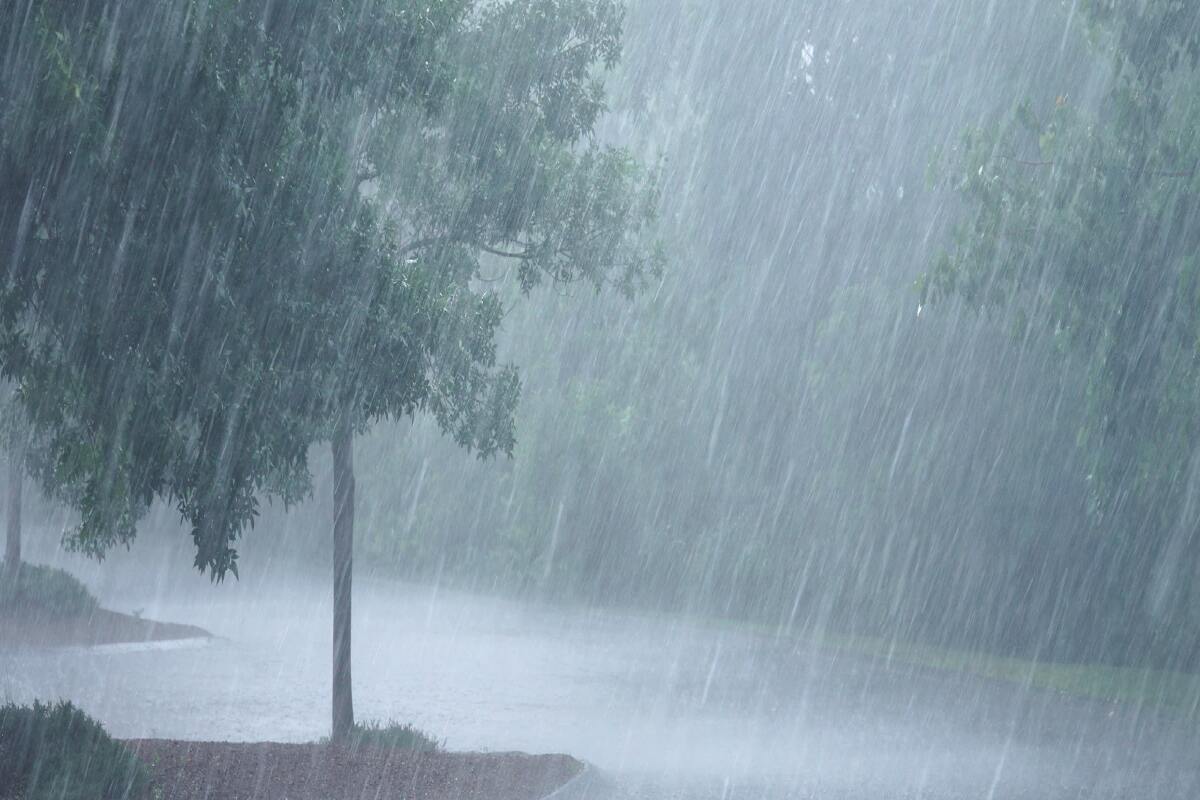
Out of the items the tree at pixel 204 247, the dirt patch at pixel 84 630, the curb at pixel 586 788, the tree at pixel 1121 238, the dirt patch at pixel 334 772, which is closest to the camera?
the tree at pixel 204 247

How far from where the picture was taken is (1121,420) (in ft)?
55.4

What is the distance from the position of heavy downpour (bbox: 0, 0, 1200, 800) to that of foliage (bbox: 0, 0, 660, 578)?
33 mm

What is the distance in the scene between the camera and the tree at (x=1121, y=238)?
1526 centimetres

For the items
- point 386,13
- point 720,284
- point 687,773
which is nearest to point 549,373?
point 720,284

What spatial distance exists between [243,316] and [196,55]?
169cm

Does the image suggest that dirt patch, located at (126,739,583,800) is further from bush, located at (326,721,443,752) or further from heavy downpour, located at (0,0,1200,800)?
bush, located at (326,721,443,752)

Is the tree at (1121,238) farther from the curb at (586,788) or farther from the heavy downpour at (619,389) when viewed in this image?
the curb at (586,788)

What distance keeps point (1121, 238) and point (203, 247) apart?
38.2 feet

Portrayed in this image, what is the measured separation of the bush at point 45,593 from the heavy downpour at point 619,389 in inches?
3.6

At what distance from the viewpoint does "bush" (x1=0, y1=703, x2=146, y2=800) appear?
8.70 meters

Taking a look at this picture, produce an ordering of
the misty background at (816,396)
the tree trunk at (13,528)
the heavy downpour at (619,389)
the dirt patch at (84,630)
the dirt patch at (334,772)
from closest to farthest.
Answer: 1. the heavy downpour at (619,389)
2. the dirt patch at (334,772)
3. the dirt patch at (84,630)
4. the misty background at (816,396)
5. the tree trunk at (13,528)

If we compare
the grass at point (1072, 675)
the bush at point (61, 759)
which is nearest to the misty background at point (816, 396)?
the grass at point (1072, 675)

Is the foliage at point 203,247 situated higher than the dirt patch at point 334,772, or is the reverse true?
the foliage at point 203,247

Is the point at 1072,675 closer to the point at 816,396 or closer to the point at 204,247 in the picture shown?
the point at 816,396
